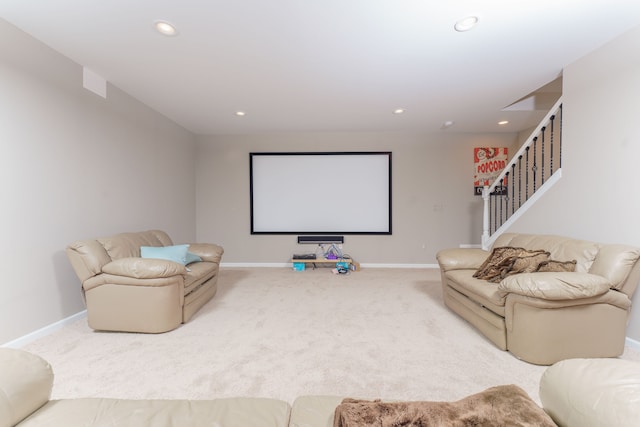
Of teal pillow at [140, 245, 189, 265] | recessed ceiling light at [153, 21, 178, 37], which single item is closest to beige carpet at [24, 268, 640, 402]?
teal pillow at [140, 245, 189, 265]

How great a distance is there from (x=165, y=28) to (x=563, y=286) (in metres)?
3.52

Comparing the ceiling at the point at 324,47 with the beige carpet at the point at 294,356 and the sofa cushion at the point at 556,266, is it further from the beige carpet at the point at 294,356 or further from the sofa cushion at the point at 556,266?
the beige carpet at the point at 294,356

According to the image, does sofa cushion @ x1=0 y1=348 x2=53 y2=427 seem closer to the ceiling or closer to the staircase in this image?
the ceiling

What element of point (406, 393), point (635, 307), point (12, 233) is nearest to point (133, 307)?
point (12, 233)

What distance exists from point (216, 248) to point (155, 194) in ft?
A: 4.64

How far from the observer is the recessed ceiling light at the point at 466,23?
2055mm

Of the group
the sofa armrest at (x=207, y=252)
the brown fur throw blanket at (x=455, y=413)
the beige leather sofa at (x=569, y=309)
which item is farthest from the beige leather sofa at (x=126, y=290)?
the beige leather sofa at (x=569, y=309)

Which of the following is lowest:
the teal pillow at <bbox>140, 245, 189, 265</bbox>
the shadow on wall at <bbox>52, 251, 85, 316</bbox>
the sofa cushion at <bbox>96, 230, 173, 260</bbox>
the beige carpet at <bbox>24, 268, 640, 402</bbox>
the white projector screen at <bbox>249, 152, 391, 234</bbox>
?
the beige carpet at <bbox>24, 268, 640, 402</bbox>

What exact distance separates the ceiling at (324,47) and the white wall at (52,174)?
28 cm

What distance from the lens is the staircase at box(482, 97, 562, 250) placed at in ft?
10.3

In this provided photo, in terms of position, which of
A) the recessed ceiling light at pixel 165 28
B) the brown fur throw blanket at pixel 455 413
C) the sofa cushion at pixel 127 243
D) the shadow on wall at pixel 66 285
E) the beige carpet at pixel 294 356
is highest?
the recessed ceiling light at pixel 165 28

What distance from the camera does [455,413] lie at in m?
0.75

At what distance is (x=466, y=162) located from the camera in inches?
205

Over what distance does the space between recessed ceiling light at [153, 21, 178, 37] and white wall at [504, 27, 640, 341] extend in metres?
3.75
